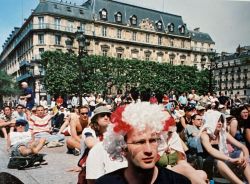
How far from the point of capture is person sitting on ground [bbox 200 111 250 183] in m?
3.94

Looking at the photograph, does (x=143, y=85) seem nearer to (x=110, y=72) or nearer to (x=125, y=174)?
(x=110, y=72)

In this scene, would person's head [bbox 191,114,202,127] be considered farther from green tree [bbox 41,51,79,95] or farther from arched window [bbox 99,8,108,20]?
arched window [bbox 99,8,108,20]

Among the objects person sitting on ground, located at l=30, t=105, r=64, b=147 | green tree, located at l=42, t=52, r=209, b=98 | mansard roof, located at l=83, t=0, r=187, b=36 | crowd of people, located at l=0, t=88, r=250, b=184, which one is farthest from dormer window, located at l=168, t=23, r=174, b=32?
person sitting on ground, located at l=30, t=105, r=64, b=147

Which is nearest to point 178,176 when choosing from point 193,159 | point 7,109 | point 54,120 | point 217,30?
point 193,159

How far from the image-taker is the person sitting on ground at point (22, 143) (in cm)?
589

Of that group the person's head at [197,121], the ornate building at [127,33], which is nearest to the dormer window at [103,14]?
the ornate building at [127,33]

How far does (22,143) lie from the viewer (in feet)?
19.8

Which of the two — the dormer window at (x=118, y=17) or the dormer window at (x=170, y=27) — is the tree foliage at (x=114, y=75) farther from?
the dormer window at (x=170, y=27)

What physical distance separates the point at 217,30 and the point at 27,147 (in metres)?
4.55

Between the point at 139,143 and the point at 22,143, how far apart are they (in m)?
4.75

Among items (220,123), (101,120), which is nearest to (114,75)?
(220,123)

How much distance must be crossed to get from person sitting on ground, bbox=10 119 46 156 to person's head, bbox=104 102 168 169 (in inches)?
171

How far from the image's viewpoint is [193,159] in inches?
206

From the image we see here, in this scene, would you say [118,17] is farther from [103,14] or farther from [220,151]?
[220,151]
